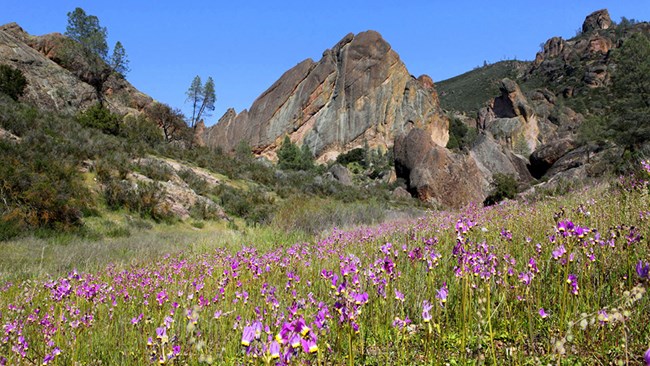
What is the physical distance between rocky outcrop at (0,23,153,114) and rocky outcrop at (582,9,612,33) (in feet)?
419

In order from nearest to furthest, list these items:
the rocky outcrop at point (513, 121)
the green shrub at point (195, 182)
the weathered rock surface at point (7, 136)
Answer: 1. the weathered rock surface at point (7, 136)
2. the green shrub at point (195, 182)
3. the rocky outcrop at point (513, 121)

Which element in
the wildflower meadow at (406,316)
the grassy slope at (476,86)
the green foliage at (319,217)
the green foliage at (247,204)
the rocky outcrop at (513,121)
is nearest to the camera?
the wildflower meadow at (406,316)

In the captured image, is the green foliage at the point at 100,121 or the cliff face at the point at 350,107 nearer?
the green foliage at the point at 100,121

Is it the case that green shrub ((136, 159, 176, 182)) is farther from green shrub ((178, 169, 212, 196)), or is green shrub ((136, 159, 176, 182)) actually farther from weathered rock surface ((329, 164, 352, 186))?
weathered rock surface ((329, 164, 352, 186))

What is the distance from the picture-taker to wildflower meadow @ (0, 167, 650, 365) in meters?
1.74

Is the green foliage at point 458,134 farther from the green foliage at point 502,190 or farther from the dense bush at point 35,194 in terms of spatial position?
the dense bush at point 35,194

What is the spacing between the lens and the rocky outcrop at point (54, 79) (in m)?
27.5

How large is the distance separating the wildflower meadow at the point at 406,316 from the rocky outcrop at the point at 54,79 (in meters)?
27.1

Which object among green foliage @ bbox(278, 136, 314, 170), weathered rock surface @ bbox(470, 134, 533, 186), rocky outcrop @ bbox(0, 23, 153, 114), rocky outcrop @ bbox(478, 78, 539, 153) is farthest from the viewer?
rocky outcrop @ bbox(478, 78, 539, 153)

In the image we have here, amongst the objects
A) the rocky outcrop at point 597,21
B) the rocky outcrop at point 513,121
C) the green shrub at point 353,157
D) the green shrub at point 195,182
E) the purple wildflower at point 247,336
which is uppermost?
the rocky outcrop at point 597,21

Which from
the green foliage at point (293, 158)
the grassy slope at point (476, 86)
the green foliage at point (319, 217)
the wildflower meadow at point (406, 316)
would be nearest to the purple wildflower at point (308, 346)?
the wildflower meadow at point (406, 316)

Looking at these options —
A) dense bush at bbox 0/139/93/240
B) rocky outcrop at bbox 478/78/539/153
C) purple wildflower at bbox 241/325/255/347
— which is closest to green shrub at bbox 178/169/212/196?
dense bush at bbox 0/139/93/240

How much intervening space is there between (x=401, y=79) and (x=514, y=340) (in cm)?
7118

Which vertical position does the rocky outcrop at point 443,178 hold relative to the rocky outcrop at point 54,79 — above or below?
below
